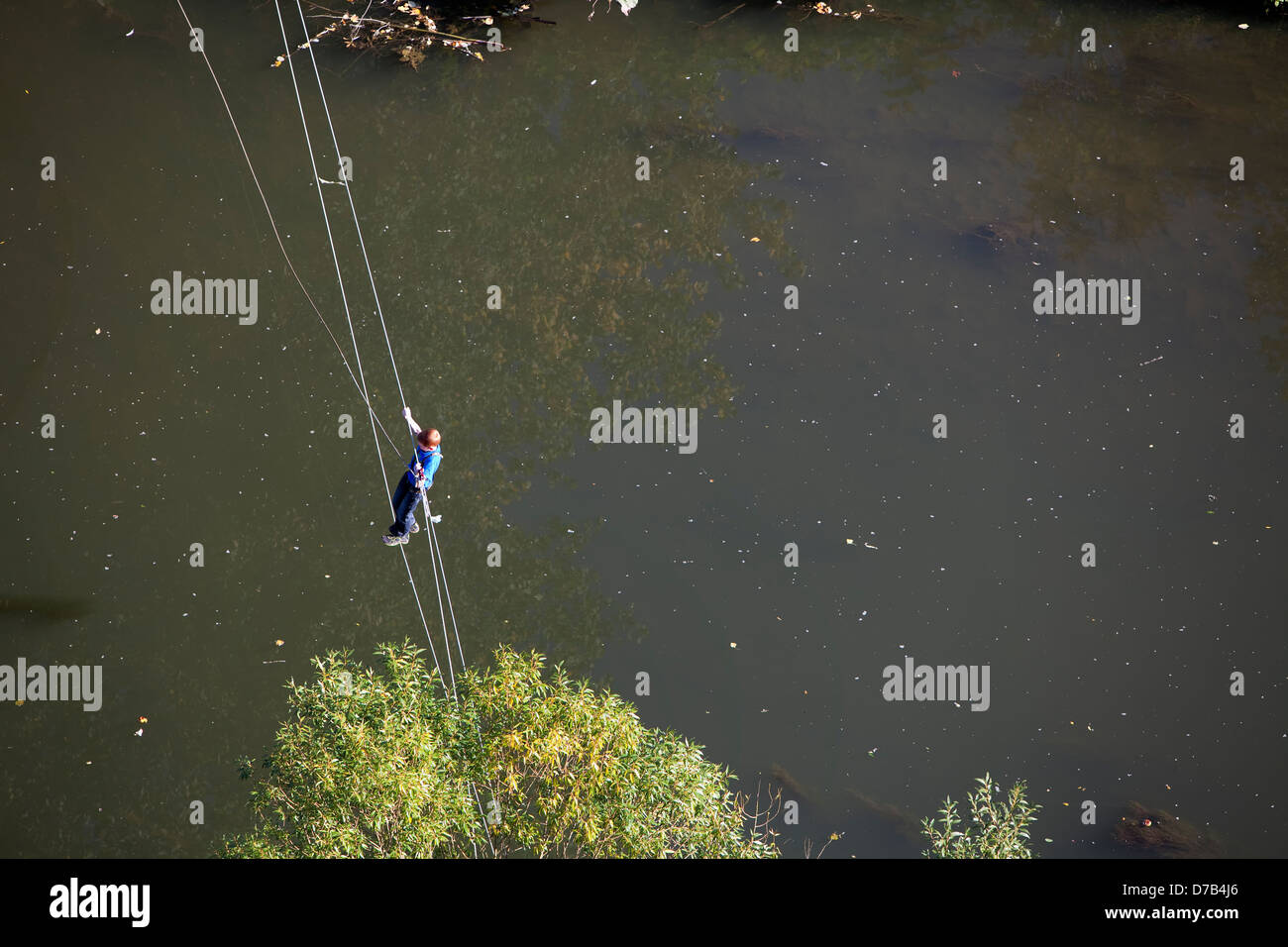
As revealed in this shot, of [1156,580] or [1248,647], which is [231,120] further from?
[1248,647]

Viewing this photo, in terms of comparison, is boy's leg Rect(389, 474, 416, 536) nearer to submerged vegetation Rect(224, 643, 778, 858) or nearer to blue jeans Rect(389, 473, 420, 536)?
blue jeans Rect(389, 473, 420, 536)

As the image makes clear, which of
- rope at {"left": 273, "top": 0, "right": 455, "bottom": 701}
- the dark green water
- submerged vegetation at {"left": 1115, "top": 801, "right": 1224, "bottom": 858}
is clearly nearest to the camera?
submerged vegetation at {"left": 1115, "top": 801, "right": 1224, "bottom": 858}

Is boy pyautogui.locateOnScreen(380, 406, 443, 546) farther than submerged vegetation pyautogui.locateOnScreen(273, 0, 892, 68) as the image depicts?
No

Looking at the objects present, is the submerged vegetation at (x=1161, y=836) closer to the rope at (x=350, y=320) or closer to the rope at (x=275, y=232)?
the rope at (x=350, y=320)

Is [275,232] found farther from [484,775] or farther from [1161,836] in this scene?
[1161,836]

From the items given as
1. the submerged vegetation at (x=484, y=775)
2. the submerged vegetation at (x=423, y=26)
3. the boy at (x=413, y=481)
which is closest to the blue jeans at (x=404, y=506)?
the boy at (x=413, y=481)

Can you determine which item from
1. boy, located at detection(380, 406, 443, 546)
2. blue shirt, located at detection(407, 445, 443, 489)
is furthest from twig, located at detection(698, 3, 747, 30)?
blue shirt, located at detection(407, 445, 443, 489)
